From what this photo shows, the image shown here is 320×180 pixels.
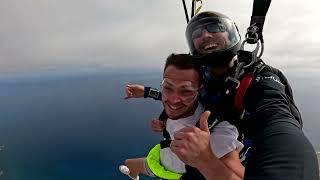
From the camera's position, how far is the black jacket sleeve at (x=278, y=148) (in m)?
1.71

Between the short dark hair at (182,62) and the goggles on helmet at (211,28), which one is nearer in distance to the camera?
the short dark hair at (182,62)

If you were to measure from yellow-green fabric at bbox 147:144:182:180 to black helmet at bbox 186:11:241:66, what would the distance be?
1.09 m

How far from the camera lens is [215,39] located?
3.37 metres

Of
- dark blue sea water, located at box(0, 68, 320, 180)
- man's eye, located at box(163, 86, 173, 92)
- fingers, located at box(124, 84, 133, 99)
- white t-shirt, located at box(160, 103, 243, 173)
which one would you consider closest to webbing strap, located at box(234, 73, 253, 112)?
white t-shirt, located at box(160, 103, 243, 173)

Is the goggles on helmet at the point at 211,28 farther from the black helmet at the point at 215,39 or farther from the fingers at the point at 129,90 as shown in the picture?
the fingers at the point at 129,90

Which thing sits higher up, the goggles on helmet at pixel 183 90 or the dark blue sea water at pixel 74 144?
the goggles on helmet at pixel 183 90

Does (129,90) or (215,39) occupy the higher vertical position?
(215,39)

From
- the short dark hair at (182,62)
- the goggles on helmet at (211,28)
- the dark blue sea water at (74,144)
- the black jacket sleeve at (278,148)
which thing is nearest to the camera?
the black jacket sleeve at (278,148)

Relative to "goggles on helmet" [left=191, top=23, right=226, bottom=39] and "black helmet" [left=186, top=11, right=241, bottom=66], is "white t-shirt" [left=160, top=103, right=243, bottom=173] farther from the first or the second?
"goggles on helmet" [left=191, top=23, right=226, bottom=39]

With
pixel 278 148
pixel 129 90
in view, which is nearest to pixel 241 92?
pixel 278 148

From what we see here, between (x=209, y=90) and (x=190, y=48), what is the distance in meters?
0.90

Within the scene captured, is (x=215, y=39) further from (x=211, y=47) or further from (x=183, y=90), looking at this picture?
(x=183, y=90)

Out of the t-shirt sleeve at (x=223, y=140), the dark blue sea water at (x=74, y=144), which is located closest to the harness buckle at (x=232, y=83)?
the t-shirt sleeve at (x=223, y=140)

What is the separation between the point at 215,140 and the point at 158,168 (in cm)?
104
